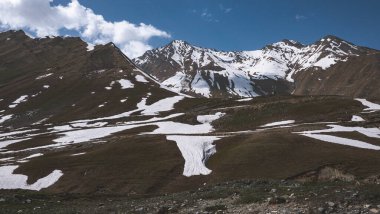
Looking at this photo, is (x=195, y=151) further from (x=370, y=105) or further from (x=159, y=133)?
(x=370, y=105)

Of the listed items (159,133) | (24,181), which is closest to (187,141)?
(159,133)

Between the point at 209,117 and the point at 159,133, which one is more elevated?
the point at 209,117

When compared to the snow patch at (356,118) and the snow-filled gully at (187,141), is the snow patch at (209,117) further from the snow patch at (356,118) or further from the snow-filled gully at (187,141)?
the snow patch at (356,118)

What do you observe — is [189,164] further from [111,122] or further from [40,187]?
[111,122]

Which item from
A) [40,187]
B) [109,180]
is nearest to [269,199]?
[109,180]

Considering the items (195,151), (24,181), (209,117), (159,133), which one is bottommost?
(24,181)

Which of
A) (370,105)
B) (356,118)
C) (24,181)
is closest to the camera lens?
(24,181)

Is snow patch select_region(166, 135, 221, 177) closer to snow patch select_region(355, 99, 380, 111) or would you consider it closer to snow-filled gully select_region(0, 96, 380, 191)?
snow-filled gully select_region(0, 96, 380, 191)

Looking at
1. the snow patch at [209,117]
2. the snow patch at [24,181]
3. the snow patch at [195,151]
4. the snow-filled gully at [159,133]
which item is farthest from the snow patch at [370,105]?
the snow patch at [24,181]

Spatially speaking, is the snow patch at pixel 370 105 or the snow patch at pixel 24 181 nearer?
the snow patch at pixel 24 181

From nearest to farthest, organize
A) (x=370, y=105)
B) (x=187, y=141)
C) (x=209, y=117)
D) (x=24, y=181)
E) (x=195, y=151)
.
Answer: (x=24, y=181) < (x=195, y=151) < (x=187, y=141) < (x=370, y=105) < (x=209, y=117)

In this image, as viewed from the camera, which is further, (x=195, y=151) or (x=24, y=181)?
(x=195, y=151)

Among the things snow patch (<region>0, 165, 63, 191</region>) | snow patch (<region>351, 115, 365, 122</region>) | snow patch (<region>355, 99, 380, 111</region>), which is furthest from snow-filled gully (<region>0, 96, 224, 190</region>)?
snow patch (<region>355, 99, 380, 111</region>)

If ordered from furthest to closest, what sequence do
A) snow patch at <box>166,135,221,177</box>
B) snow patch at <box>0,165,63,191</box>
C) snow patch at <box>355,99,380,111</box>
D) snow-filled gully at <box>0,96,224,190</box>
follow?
snow patch at <box>355,99,380,111</box> < snow-filled gully at <box>0,96,224,190</box> < snow patch at <box>0,165,63,191</box> < snow patch at <box>166,135,221,177</box>
